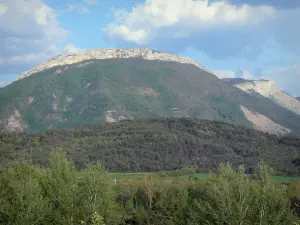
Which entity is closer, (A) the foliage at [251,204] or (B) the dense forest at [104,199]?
(A) the foliage at [251,204]

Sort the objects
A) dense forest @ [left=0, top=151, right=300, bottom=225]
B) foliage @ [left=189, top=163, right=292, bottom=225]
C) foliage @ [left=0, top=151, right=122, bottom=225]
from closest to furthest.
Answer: foliage @ [left=189, top=163, right=292, bottom=225], dense forest @ [left=0, top=151, right=300, bottom=225], foliage @ [left=0, top=151, right=122, bottom=225]

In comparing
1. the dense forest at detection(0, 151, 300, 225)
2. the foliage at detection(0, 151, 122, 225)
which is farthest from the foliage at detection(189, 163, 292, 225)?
the foliage at detection(0, 151, 122, 225)

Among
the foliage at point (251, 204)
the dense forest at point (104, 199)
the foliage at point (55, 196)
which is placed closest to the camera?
the foliage at point (251, 204)

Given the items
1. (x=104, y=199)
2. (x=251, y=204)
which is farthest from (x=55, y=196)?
(x=251, y=204)

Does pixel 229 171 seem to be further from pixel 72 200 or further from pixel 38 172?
pixel 38 172

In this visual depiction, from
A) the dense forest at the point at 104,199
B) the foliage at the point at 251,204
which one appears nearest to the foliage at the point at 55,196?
the dense forest at the point at 104,199

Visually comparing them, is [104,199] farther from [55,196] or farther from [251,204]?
[251,204]

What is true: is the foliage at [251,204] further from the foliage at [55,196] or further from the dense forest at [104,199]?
the foliage at [55,196]

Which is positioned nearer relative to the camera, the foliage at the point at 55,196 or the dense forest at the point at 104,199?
the dense forest at the point at 104,199

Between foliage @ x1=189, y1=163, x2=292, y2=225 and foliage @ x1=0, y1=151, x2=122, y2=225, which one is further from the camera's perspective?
foliage @ x1=0, y1=151, x2=122, y2=225

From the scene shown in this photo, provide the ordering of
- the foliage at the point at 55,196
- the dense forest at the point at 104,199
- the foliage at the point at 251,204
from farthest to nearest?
the foliage at the point at 55,196, the dense forest at the point at 104,199, the foliage at the point at 251,204

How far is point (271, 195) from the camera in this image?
4625 cm

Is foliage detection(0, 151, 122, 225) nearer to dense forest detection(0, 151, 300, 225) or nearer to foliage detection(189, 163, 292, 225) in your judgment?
dense forest detection(0, 151, 300, 225)

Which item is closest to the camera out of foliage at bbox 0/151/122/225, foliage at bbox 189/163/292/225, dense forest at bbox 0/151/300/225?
foliage at bbox 189/163/292/225
